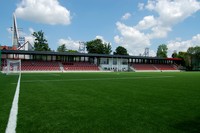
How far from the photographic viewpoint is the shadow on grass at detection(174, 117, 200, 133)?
3.96 meters

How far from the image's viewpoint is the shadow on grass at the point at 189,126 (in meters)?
3.96

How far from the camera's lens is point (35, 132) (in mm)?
3766

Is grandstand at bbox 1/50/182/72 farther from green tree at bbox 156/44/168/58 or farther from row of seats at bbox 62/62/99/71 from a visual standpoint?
green tree at bbox 156/44/168/58

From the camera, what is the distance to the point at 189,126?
4.22 meters

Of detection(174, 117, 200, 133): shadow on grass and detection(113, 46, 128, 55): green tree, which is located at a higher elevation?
detection(113, 46, 128, 55): green tree

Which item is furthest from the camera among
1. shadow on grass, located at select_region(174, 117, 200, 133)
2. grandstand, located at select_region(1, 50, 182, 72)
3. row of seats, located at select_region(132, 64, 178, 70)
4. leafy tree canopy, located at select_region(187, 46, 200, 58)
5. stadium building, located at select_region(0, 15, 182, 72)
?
leafy tree canopy, located at select_region(187, 46, 200, 58)

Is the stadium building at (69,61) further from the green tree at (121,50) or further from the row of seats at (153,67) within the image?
the green tree at (121,50)

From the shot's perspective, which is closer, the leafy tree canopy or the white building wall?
the white building wall

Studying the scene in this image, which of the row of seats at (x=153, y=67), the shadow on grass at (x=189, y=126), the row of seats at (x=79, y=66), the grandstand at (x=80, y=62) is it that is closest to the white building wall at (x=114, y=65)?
the grandstand at (x=80, y=62)

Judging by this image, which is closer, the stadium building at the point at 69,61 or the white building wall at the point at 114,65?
the stadium building at the point at 69,61

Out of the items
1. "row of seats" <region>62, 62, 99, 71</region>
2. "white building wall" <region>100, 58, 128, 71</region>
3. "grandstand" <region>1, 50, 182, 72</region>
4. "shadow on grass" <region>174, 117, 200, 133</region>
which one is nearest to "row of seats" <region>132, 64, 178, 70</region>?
"grandstand" <region>1, 50, 182, 72</region>

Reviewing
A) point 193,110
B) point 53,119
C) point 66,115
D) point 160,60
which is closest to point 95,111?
point 66,115

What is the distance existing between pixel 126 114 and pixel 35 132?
2.39 meters

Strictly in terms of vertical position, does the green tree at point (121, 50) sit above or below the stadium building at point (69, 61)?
above
